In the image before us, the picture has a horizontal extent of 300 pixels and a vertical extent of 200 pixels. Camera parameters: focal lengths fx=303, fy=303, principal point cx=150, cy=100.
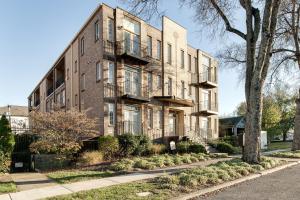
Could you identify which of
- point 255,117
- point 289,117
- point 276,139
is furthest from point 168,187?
point 276,139

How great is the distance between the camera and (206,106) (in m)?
32.9

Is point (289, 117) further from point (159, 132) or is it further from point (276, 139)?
point (159, 132)

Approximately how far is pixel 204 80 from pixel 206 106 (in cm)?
285

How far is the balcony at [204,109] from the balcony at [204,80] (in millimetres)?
1866

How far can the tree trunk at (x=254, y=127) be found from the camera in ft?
45.7

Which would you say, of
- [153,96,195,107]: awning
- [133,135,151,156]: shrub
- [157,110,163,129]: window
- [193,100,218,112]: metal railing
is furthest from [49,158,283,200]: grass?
[193,100,218,112]: metal railing

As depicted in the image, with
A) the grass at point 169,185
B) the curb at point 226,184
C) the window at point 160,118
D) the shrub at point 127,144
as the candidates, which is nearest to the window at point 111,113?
the shrub at point 127,144

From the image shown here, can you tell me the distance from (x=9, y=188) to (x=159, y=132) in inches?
660

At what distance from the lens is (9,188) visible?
9.08 metres

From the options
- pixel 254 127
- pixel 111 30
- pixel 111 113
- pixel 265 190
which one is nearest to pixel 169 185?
pixel 265 190

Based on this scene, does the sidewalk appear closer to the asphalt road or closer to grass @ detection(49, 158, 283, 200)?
grass @ detection(49, 158, 283, 200)

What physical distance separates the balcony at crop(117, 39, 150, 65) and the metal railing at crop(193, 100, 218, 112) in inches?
374

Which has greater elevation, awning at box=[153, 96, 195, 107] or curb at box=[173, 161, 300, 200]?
awning at box=[153, 96, 195, 107]

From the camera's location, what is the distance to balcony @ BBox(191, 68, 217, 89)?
3123 cm
